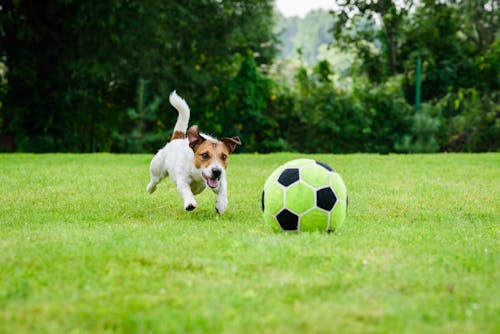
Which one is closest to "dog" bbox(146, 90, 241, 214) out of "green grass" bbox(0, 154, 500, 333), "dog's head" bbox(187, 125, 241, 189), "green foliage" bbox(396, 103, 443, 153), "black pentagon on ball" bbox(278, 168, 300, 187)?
"dog's head" bbox(187, 125, 241, 189)

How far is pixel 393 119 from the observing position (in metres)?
21.0

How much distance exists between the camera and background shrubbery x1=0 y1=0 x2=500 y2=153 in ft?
68.6

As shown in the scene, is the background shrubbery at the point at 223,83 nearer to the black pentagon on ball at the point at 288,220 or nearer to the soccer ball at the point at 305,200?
the soccer ball at the point at 305,200

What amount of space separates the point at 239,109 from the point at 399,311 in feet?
63.3

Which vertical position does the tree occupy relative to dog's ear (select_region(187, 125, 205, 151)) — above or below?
above

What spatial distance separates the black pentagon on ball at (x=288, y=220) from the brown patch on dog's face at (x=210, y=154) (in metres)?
1.38

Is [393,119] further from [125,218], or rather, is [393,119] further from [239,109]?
[125,218]

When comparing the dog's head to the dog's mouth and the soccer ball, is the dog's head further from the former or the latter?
the soccer ball

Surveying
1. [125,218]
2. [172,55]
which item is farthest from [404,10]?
[125,218]

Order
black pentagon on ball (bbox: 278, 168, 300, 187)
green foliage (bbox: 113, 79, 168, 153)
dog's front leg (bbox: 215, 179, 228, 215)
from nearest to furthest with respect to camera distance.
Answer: black pentagon on ball (bbox: 278, 168, 300, 187) < dog's front leg (bbox: 215, 179, 228, 215) < green foliage (bbox: 113, 79, 168, 153)

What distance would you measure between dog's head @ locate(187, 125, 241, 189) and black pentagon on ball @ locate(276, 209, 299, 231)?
1.31m

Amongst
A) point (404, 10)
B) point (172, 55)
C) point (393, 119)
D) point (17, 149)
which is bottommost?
point (17, 149)

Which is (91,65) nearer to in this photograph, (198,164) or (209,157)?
(198,164)

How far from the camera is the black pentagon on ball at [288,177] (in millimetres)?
5934
